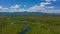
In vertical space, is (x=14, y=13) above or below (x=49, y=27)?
above

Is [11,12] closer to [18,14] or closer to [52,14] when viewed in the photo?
[18,14]

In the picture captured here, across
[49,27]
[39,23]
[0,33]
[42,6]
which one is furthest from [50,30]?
[0,33]

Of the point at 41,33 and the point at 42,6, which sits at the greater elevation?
the point at 42,6

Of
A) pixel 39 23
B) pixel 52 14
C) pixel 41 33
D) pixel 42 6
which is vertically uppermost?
pixel 42 6

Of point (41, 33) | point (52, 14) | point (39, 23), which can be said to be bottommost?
point (41, 33)

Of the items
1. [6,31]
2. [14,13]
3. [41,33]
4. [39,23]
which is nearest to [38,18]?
[39,23]

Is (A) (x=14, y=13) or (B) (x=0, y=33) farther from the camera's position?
(B) (x=0, y=33)

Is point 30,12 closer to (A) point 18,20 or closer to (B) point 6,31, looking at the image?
(A) point 18,20

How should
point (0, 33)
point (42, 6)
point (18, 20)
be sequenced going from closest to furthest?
point (42, 6)
point (18, 20)
point (0, 33)

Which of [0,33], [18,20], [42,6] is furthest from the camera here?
[0,33]

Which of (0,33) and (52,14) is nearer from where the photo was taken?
(52,14)
